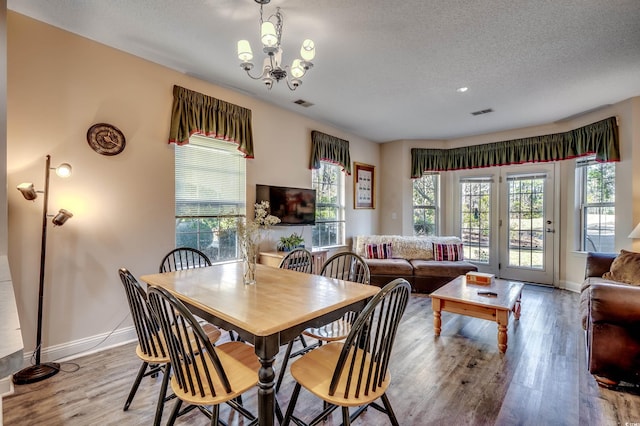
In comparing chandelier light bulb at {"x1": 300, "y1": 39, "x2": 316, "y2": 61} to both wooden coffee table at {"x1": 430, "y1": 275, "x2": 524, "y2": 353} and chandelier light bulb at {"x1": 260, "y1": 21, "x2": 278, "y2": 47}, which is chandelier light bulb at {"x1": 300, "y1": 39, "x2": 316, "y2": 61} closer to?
chandelier light bulb at {"x1": 260, "y1": 21, "x2": 278, "y2": 47}

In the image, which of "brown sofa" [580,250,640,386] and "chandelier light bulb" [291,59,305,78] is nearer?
"brown sofa" [580,250,640,386]

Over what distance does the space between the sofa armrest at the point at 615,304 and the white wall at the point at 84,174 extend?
3.70 metres

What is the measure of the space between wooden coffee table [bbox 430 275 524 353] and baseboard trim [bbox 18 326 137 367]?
3036 millimetres

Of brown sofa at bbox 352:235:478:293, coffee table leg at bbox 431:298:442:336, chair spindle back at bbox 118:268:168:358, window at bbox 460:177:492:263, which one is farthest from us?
window at bbox 460:177:492:263

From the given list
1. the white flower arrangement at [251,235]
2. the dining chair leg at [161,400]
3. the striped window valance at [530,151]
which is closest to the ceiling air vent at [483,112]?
the striped window valance at [530,151]

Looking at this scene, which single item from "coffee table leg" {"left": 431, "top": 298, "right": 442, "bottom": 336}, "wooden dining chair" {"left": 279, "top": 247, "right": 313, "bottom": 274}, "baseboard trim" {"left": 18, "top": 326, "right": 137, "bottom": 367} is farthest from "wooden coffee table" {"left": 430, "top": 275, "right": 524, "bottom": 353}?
"baseboard trim" {"left": 18, "top": 326, "right": 137, "bottom": 367}

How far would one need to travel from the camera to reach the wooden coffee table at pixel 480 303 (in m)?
2.73

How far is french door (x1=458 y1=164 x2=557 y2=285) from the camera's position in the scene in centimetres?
514

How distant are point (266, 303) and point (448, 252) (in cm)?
413

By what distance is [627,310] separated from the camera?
2.02m

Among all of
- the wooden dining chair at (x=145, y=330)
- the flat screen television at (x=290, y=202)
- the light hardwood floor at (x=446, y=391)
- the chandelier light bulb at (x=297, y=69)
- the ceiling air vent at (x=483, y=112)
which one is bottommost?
the light hardwood floor at (x=446, y=391)

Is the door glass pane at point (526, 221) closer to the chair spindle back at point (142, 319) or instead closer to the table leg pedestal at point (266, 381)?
the table leg pedestal at point (266, 381)

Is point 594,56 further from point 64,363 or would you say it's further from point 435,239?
point 64,363

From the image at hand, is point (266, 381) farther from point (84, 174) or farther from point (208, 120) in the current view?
point (208, 120)
